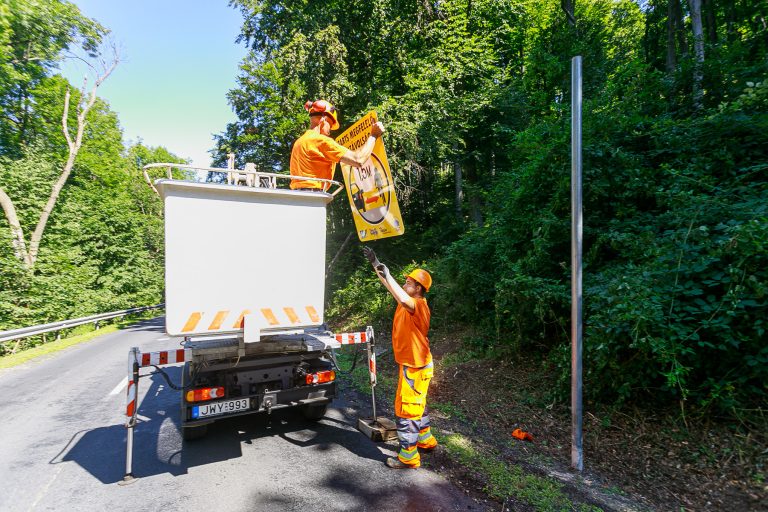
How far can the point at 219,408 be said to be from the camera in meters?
3.60

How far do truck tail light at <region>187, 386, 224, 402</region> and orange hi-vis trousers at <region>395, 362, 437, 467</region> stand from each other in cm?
174

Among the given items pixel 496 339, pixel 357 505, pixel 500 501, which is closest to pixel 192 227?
pixel 357 505

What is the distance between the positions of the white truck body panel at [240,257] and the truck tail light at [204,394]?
2.36 feet

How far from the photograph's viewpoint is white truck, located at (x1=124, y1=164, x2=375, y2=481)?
3158mm

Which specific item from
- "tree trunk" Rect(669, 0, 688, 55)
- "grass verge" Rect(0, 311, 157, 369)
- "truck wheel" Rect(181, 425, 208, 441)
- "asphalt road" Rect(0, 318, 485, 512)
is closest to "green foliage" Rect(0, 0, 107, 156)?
"grass verge" Rect(0, 311, 157, 369)

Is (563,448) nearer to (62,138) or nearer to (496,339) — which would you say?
(496,339)

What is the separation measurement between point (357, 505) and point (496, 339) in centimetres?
387

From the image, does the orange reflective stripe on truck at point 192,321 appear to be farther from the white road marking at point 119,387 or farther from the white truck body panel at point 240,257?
the white road marking at point 119,387

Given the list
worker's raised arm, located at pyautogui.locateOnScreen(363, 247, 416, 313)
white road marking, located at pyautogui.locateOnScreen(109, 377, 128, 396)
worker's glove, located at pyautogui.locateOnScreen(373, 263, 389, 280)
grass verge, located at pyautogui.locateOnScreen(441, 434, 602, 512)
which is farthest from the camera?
white road marking, located at pyautogui.locateOnScreen(109, 377, 128, 396)

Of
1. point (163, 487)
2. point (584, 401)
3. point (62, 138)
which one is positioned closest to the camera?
point (163, 487)

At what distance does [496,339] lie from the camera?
6195 millimetres

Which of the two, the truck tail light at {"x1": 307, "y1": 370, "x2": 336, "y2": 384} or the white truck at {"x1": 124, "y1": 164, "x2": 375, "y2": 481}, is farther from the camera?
the truck tail light at {"x1": 307, "y1": 370, "x2": 336, "y2": 384}

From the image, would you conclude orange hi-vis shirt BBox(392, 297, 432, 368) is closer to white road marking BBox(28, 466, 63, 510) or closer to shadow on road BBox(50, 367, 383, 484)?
shadow on road BBox(50, 367, 383, 484)

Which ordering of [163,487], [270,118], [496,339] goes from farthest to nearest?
[270,118]
[496,339]
[163,487]
